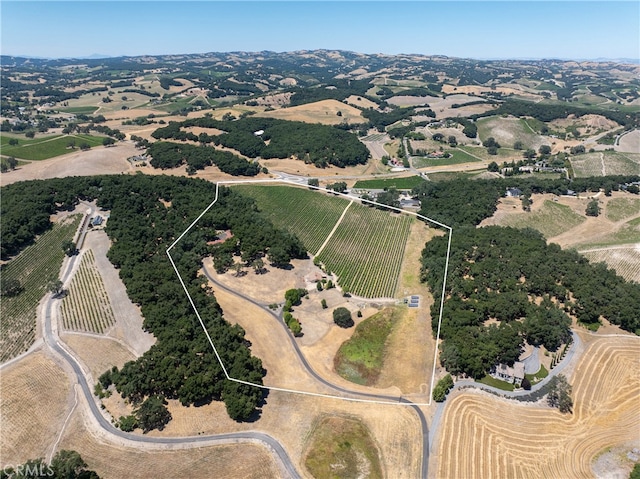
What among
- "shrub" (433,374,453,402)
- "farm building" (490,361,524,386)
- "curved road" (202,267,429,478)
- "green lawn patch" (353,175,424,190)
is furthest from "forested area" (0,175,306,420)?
"green lawn patch" (353,175,424,190)

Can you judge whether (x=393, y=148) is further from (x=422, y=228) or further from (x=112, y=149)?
(x=112, y=149)

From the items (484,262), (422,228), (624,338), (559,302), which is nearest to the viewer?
(624,338)

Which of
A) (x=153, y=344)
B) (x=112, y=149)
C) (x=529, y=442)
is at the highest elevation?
(x=112, y=149)

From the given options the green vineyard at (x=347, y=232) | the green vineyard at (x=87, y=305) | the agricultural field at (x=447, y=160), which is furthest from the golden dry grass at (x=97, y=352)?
the agricultural field at (x=447, y=160)

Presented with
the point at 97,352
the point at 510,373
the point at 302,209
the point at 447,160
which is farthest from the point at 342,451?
the point at 447,160

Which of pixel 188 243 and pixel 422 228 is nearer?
pixel 188 243

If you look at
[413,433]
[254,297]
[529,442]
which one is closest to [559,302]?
[529,442]

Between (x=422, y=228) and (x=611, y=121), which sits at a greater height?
(x=611, y=121)
